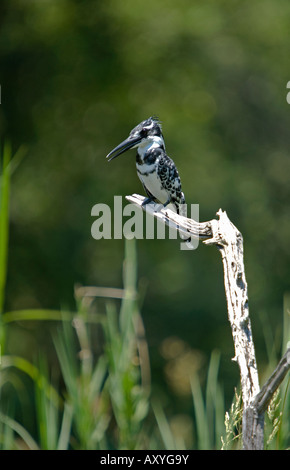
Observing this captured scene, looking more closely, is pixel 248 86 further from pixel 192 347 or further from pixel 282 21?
pixel 192 347

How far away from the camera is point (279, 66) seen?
8.77m

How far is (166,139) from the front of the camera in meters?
8.28

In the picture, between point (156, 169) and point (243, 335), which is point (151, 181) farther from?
point (243, 335)

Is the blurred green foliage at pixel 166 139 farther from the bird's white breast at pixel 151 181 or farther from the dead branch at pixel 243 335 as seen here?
the dead branch at pixel 243 335

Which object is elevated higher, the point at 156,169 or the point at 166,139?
the point at 166,139

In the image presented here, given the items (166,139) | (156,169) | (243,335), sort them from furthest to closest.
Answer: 1. (166,139)
2. (156,169)
3. (243,335)

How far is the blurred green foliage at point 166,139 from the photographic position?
8.29 metres

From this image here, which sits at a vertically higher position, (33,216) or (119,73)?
(119,73)

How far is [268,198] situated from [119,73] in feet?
8.40

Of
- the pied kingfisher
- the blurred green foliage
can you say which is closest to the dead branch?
the pied kingfisher

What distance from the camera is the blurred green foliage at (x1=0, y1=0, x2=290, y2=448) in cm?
829

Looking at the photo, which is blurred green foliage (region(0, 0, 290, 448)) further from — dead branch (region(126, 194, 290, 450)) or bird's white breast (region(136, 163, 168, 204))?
dead branch (region(126, 194, 290, 450))

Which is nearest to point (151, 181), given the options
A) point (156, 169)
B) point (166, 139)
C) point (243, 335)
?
point (156, 169)
